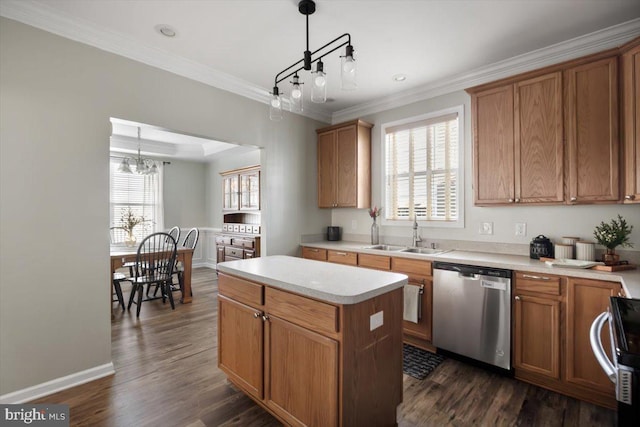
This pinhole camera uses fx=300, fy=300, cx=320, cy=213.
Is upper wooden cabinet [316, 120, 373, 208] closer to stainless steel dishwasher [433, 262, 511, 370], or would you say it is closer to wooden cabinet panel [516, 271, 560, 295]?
stainless steel dishwasher [433, 262, 511, 370]

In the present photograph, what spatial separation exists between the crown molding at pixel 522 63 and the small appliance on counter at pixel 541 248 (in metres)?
1.59

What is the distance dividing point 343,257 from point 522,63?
2.65 meters

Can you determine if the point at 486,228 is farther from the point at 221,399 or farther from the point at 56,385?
the point at 56,385

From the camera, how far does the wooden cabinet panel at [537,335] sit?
2232 millimetres

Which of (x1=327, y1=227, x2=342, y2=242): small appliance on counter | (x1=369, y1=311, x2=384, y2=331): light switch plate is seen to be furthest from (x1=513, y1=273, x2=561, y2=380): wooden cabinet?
(x1=327, y1=227, x2=342, y2=242): small appliance on counter

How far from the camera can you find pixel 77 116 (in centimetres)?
238

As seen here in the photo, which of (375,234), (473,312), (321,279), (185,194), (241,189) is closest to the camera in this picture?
(321,279)

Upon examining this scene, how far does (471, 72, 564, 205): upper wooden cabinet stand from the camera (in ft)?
8.28

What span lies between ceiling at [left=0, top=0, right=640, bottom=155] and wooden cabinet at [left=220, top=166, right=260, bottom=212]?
2.85 m

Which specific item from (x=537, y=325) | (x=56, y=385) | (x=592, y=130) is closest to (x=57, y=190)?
(x=56, y=385)

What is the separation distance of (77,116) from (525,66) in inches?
155

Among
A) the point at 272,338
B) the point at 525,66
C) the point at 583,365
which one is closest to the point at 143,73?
the point at 272,338

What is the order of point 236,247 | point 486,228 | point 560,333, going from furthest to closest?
1. point 236,247
2. point 486,228
3. point 560,333

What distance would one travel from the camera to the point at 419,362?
108 inches
